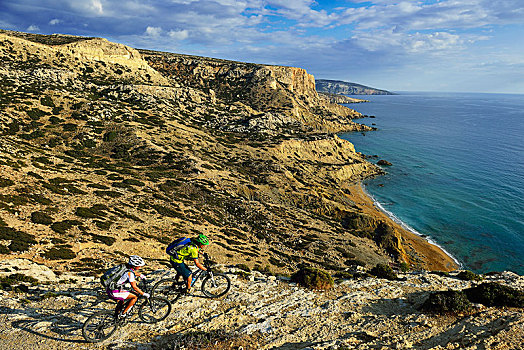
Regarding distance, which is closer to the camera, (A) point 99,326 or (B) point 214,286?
(A) point 99,326

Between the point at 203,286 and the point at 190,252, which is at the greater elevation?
the point at 190,252

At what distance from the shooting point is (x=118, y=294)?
9281 millimetres

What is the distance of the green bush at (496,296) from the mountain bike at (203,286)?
12.5 metres

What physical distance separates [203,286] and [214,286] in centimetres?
53

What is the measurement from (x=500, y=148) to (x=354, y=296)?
141644 millimetres

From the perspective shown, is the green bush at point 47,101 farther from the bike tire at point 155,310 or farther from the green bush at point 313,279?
the green bush at point 313,279

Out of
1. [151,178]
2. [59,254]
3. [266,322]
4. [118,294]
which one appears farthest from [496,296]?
[151,178]

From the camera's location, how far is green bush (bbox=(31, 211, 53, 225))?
76.2 ft

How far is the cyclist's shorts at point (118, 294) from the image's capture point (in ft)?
30.0

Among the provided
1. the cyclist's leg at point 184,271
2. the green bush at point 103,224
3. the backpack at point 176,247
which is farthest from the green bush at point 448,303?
the green bush at point 103,224

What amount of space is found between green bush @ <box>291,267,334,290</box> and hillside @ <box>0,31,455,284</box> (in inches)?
279

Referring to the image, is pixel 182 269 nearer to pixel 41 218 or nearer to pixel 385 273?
pixel 385 273

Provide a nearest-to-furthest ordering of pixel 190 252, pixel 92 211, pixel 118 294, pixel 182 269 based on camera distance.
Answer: pixel 118 294, pixel 190 252, pixel 182 269, pixel 92 211

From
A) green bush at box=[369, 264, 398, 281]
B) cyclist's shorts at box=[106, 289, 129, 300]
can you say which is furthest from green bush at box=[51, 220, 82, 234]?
green bush at box=[369, 264, 398, 281]
